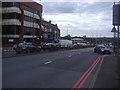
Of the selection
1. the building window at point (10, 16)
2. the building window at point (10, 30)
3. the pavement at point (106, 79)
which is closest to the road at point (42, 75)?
the pavement at point (106, 79)

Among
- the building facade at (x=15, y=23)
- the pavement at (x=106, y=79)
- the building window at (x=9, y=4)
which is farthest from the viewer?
the building window at (x=9, y=4)

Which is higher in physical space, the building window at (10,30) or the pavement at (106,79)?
the building window at (10,30)

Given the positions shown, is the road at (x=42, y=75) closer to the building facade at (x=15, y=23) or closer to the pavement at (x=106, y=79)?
the pavement at (x=106, y=79)

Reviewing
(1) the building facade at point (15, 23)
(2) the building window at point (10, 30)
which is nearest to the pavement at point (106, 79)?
(1) the building facade at point (15, 23)

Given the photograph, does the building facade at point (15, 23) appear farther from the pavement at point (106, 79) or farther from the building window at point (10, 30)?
the pavement at point (106, 79)

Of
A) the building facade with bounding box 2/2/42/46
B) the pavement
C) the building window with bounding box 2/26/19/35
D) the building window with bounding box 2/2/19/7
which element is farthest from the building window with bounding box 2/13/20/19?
the pavement

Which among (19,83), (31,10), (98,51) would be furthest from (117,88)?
(31,10)

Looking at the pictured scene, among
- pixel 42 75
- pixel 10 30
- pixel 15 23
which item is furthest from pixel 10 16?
pixel 42 75

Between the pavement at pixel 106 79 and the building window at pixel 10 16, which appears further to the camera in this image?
the building window at pixel 10 16

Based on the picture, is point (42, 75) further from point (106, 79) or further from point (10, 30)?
point (10, 30)

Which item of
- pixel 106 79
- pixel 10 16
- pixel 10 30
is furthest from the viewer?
pixel 10 16

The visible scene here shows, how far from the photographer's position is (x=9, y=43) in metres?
57.9

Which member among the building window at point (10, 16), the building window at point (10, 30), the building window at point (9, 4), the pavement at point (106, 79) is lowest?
the pavement at point (106, 79)

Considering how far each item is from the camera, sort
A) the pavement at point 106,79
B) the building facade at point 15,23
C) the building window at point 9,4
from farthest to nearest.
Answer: the building window at point 9,4 < the building facade at point 15,23 < the pavement at point 106,79
